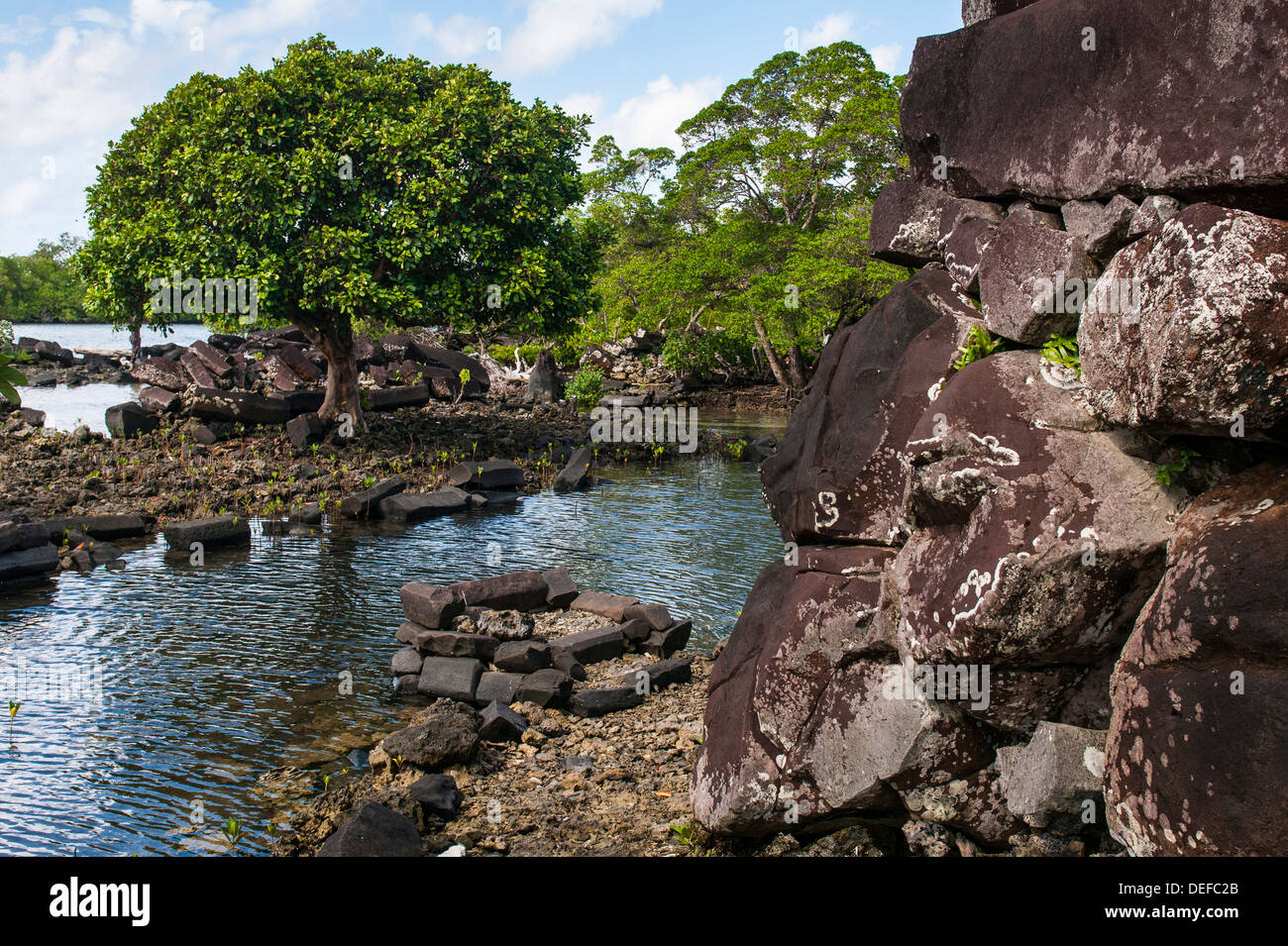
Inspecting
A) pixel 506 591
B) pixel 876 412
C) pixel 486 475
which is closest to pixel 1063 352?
pixel 876 412

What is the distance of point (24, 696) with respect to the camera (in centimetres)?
1038

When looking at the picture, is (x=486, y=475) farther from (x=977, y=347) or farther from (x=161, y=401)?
(x=977, y=347)

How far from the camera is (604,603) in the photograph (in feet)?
43.7

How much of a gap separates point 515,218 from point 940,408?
62.4 ft

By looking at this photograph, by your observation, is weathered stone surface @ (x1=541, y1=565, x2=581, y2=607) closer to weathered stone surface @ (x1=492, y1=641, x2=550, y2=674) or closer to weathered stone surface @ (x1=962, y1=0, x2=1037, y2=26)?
weathered stone surface @ (x1=492, y1=641, x2=550, y2=674)

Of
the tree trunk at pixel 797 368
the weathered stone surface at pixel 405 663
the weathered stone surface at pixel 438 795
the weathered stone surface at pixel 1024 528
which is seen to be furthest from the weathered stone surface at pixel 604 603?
the tree trunk at pixel 797 368

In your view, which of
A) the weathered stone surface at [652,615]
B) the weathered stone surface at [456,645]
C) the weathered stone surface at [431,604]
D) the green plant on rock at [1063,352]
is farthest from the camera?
the weathered stone surface at [652,615]

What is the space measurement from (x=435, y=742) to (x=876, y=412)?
487cm

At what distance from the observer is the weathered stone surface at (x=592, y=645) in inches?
463

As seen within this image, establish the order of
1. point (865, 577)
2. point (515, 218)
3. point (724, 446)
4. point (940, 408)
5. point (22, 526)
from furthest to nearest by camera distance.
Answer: point (724, 446)
point (515, 218)
point (22, 526)
point (865, 577)
point (940, 408)

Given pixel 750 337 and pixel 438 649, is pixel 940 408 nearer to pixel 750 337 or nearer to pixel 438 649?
pixel 438 649

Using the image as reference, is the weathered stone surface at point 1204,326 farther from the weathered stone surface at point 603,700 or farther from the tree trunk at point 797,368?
the tree trunk at point 797,368

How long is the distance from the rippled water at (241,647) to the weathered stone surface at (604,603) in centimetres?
93
